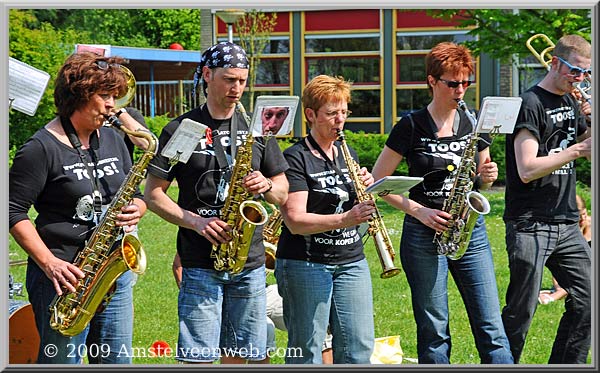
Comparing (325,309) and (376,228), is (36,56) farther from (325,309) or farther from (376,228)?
(325,309)

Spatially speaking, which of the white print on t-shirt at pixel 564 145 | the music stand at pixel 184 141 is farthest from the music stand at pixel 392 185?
the white print on t-shirt at pixel 564 145

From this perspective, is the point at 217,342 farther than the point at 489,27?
No

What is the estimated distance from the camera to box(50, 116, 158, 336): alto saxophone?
4.68m

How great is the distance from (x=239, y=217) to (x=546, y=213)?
2.04 m

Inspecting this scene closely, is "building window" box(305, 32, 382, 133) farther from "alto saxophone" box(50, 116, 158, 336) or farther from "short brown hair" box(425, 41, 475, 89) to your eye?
"alto saxophone" box(50, 116, 158, 336)

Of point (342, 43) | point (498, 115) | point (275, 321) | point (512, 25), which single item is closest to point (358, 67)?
point (342, 43)

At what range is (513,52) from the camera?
13.5 meters

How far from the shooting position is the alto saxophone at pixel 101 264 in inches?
184

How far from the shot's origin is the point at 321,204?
16.9ft

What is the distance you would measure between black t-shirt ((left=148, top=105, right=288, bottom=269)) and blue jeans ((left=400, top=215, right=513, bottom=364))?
1083 millimetres

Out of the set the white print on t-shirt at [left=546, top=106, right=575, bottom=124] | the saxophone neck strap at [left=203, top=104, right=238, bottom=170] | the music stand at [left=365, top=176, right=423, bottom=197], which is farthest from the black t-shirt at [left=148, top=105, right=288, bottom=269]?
the white print on t-shirt at [left=546, top=106, right=575, bottom=124]

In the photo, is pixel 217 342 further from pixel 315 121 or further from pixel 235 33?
pixel 235 33

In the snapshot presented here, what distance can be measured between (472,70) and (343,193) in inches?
45.4

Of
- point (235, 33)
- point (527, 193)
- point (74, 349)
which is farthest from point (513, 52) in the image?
point (74, 349)
